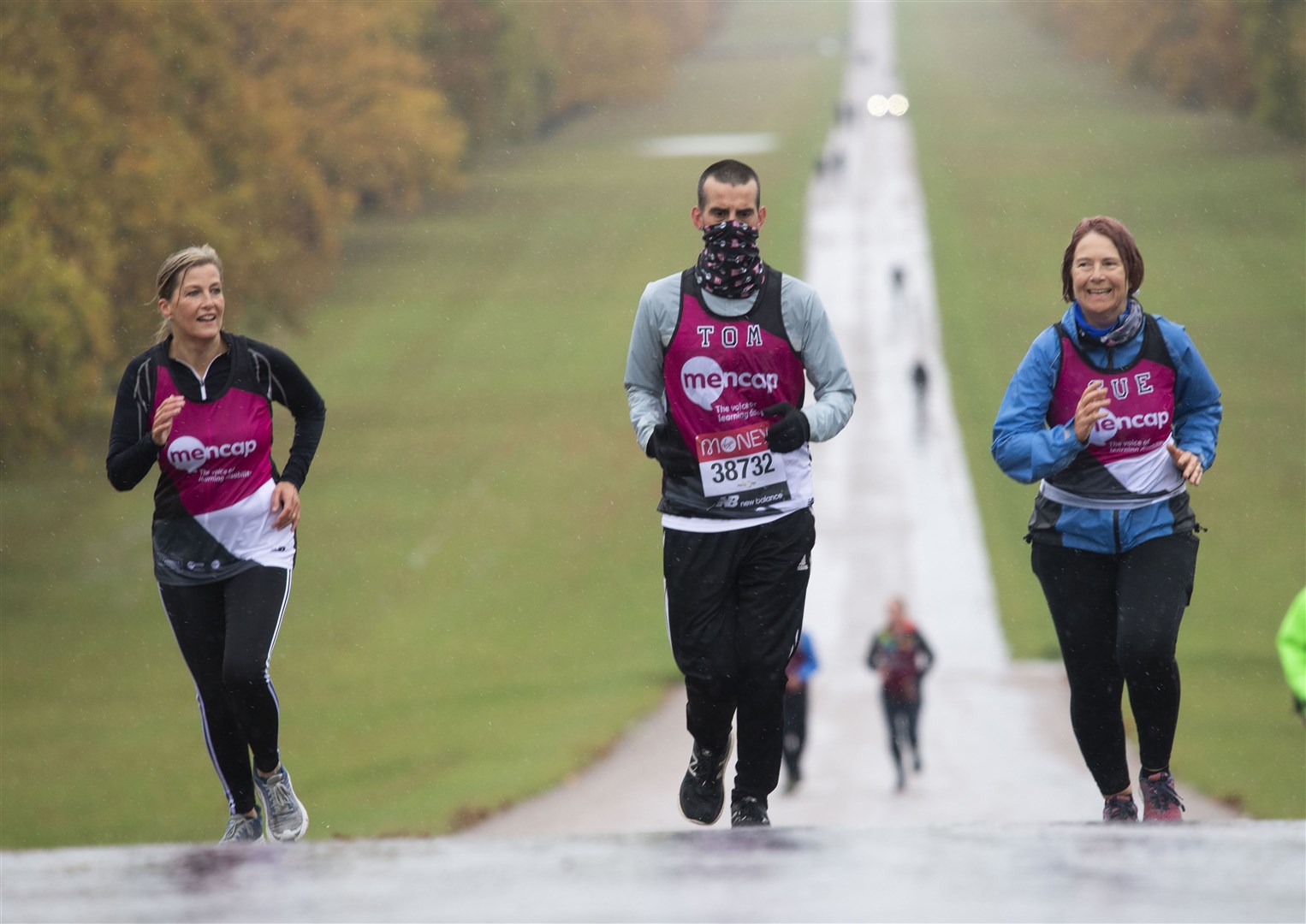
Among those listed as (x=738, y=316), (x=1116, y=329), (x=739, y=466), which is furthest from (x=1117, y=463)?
(x=738, y=316)

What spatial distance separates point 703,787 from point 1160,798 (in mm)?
1738

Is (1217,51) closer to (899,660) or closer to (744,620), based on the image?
(899,660)

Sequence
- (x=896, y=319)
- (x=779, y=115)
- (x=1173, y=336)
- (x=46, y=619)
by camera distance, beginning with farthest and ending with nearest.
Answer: (x=779, y=115) → (x=896, y=319) → (x=46, y=619) → (x=1173, y=336)

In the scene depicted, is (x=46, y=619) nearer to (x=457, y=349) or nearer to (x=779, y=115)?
(x=457, y=349)

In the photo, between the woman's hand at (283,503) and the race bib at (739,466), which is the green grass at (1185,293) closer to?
the race bib at (739,466)

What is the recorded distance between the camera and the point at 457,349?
48.8m

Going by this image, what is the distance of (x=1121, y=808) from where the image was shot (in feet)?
22.3

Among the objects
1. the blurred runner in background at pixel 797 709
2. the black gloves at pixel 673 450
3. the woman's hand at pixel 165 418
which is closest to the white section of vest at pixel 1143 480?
the black gloves at pixel 673 450

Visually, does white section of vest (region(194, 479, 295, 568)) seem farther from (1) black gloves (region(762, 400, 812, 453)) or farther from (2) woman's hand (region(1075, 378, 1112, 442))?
(2) woman's hand (region(1075, 378, 1112, 442))

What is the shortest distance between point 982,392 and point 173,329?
35.7 metres

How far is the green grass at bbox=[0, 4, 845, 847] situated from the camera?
21.6 m

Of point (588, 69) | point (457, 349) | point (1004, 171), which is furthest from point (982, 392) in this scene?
point (588, 69)

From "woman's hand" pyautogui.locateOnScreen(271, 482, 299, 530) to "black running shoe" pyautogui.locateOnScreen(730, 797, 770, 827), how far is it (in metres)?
2.02

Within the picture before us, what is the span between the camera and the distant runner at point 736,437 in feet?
20.7
